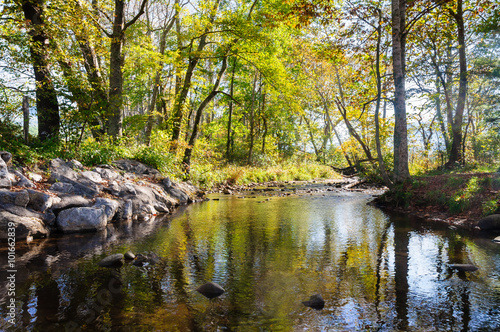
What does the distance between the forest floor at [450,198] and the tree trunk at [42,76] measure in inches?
467

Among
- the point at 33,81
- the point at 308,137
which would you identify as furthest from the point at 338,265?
the point at 308,137

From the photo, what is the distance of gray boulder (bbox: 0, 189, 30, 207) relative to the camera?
6195 millimetres

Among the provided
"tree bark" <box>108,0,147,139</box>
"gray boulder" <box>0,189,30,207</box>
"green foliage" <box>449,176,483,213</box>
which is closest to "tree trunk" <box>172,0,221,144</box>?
"tree bark" <box>108,0,147,139</box>

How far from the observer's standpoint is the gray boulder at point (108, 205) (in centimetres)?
798

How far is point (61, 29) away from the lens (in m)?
9.83

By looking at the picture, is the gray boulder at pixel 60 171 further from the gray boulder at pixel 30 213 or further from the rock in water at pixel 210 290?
the rock in water at pixel 210 290

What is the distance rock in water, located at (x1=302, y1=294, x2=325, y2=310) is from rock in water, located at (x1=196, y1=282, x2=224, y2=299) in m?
1.07

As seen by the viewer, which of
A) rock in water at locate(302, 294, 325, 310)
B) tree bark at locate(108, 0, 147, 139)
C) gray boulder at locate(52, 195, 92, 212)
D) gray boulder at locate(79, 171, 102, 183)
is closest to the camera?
rock in water at locate(302, 294, 325, 310)

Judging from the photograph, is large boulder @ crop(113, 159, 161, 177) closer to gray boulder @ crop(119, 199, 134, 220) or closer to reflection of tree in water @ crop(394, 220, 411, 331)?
gray boulder @ crop(119, 199, 134, 220)

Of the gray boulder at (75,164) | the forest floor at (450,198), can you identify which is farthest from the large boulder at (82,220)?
the forest floor at (450,198)

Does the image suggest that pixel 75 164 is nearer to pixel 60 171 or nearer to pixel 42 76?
pixel 60 171

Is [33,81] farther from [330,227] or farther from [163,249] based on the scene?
[330,227]

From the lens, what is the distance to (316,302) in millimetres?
3582

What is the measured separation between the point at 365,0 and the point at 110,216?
11430mm
